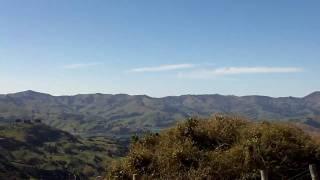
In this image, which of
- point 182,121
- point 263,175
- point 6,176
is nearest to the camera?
point 263,175

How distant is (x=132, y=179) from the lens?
21.5m

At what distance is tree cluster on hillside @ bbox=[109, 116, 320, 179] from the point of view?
20.2 m

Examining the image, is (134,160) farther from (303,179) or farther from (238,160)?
(303,179)

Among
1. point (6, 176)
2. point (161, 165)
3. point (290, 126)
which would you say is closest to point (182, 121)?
point (161, 165)

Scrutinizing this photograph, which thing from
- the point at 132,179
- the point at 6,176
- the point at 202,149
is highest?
the point at 202,149

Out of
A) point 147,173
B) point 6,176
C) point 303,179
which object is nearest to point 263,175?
point 303,179

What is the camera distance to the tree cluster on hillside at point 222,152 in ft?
66.2

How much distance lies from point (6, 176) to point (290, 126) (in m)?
160

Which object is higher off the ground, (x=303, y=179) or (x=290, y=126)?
(x=290, y=126)

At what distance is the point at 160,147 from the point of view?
74.5 feet

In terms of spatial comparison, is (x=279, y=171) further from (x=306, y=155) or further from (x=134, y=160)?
(x=134, y=160)

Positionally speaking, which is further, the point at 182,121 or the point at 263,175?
the point at 182,121

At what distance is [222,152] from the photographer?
2138 centimetres

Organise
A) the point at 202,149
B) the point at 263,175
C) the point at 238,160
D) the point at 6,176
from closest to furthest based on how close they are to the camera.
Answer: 1. the point at 263,175
2. the point at 238,160
3. the point at 202,149
4. the point at 6,176
